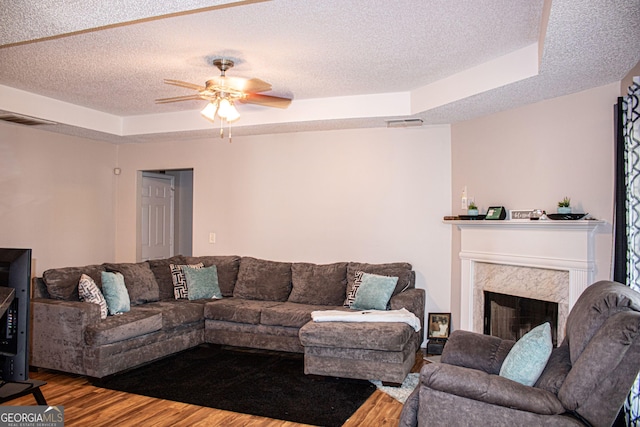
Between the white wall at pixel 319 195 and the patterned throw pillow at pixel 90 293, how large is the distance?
205 cm

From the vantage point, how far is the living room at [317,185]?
14.5ft

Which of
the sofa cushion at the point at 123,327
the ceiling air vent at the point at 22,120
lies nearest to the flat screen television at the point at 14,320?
the sofa cushion at the point at 123,327

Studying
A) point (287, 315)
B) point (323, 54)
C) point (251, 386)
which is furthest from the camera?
point (287, 315)

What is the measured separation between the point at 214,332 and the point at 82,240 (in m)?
2.39

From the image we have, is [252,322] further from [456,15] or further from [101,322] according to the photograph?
[456,15]

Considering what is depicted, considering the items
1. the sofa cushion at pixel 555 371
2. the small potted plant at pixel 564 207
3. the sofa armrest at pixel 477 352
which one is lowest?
the sofa armrest at pixel 477 352

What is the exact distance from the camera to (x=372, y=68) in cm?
411

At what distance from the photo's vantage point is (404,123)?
5.15m

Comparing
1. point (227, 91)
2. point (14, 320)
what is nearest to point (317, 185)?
point (227, 91)

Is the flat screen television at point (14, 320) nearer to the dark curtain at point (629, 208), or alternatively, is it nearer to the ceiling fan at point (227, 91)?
the ceiling fan at point (227, 91)

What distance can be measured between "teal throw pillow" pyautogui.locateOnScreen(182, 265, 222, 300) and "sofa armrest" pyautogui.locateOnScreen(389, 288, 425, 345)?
2096 millimetres

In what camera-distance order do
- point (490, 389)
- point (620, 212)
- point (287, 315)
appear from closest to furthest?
point (490, 389) < point (620, 212) < point (287, 315)

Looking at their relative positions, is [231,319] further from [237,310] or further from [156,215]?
[156,215]

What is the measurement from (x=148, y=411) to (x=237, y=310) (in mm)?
1672
